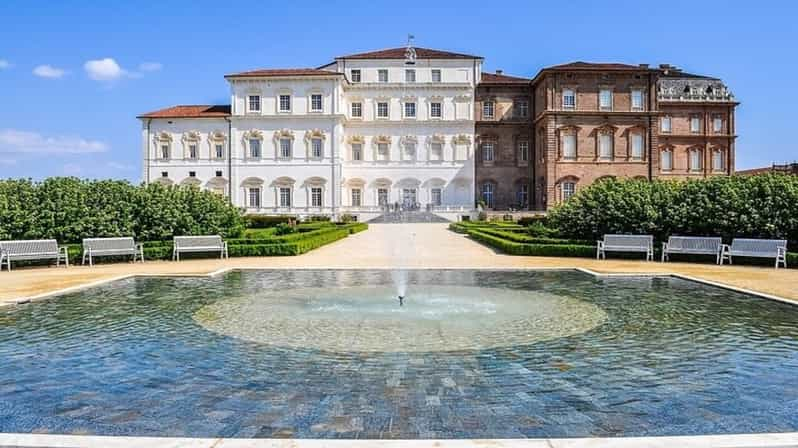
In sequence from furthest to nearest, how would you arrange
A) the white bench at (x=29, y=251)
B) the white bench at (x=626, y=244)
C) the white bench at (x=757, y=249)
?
1. the white bench at (x=626, y=244)
2. the white bench at (x=757, y=249)
3. the white bench at (x=29, y=251)

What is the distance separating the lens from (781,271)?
13.0 m

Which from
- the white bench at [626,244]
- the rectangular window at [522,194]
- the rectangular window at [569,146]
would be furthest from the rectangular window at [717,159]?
the white bench at [626,244]

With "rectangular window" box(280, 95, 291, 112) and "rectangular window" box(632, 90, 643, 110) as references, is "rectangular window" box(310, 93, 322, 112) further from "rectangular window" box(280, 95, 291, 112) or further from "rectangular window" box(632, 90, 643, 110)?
"rectangular window" box(632, 90, 643, 110)

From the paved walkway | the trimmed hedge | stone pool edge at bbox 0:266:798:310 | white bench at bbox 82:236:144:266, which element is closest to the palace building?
the trimmed hedge

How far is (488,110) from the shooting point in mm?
49438

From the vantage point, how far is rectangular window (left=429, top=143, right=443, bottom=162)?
1950 inches

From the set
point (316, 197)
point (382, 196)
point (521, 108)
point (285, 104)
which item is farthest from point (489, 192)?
point (285, 104)

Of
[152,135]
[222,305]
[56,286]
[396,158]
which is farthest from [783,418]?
[152,135]

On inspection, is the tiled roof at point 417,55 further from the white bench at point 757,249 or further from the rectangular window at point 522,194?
the white bench at point 757,249

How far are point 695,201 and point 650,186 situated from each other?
150 centimetres

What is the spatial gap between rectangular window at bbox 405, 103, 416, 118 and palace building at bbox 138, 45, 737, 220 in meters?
0.08

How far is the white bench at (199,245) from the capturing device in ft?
52.7

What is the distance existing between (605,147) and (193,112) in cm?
3127

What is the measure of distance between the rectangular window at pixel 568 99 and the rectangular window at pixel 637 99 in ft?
14.4
